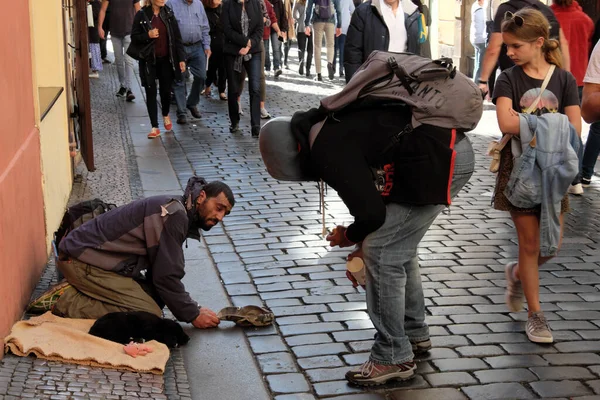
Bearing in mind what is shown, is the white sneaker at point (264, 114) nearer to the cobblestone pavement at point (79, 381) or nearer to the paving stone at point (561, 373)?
the cobblestone pavement at point (79, 381)

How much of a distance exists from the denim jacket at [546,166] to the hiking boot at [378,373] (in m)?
1.04

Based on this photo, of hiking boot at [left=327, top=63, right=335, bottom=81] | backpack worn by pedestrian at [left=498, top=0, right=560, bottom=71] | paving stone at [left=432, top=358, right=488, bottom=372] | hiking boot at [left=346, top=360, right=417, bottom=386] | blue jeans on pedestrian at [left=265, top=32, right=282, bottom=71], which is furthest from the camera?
hiking boot at [left=327, top=63, right=335, bottom=81]

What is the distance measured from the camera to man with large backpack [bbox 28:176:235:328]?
16.9 ft

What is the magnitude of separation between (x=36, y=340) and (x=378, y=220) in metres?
1.85

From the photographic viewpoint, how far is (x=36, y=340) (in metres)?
4.84

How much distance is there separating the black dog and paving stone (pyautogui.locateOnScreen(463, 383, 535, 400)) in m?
1.54

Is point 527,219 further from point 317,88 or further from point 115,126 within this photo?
point 317,88

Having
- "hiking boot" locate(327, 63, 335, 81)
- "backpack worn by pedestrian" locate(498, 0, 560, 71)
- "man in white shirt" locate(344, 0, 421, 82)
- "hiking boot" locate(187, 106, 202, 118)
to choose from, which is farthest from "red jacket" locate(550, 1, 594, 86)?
"hiking boot" locate(327, 63, 335, 81)

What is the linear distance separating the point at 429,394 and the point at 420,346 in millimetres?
462

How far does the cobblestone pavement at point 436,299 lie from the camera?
15.5 feet

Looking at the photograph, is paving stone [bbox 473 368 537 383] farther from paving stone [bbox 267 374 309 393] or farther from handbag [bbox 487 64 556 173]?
handbag [bbox 487 64 556 173]

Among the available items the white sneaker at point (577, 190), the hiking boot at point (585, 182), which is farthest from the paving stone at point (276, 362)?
the hiking boot at point (585, 182)

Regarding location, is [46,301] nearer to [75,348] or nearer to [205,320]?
[75,348]

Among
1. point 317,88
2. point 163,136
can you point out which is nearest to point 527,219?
point 163,136
